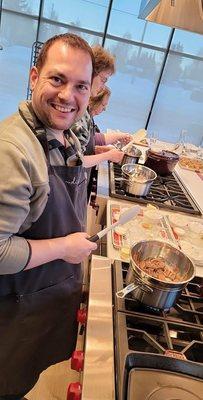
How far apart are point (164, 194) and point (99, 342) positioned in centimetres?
110

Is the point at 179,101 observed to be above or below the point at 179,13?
below

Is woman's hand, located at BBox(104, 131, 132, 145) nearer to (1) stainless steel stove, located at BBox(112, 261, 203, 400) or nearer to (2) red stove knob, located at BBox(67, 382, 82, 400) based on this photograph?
(1) stainless steel stove, located at BBox(112, 261, 203, 400)

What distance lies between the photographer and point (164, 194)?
68.4 inches

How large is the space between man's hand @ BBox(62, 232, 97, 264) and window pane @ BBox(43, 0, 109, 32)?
15.9 feet

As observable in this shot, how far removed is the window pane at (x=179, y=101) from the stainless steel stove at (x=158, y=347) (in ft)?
15.7

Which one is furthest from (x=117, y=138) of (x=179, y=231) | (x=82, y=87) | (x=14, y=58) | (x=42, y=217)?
(x=14, y=58)

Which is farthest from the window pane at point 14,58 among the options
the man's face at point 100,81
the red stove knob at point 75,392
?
the red stove knob at point 75,392

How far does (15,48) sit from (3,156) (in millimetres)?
5436

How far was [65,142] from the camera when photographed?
991 millimetres

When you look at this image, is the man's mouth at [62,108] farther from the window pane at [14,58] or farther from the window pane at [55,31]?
the window pane at [55,31]

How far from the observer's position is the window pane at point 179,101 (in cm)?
→ 519

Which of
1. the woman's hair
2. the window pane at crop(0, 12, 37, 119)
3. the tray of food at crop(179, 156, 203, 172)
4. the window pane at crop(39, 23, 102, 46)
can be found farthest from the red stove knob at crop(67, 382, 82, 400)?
the window pane at crop(39, 23, 102, 46)

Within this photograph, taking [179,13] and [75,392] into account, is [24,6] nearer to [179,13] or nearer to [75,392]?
[179,13]

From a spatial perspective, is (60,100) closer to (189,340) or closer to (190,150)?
(189,340)
